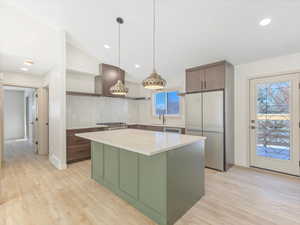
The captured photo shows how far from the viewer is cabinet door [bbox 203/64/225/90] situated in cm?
332

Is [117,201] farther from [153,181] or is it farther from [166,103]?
[166,103]

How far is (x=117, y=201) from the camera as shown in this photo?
7.25 feet

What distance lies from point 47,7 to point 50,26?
24.0 inches

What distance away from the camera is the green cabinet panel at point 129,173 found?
6.66 ft

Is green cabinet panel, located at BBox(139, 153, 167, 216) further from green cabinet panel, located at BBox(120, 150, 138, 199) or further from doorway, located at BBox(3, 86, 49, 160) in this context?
doorway, located at BBox(3, 86, 49, 160)

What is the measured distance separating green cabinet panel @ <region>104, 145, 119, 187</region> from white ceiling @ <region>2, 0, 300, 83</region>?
244 cm

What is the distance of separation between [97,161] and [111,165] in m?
0.48

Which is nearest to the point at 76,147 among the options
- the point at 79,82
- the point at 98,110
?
the point at 98,110

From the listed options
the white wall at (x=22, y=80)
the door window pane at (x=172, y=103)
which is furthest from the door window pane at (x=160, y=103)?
the white wall at (x=22, y=80)

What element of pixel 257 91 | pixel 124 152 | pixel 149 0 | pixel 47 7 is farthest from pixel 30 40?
pixel 257 91

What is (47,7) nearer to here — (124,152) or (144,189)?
(124,152)

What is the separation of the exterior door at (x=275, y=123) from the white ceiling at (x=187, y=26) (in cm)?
64

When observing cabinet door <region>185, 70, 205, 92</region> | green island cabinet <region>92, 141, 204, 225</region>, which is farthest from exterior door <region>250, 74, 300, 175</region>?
green island cabinet <region>92, 141, 204, 225</region>

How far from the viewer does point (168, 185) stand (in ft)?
5.50
